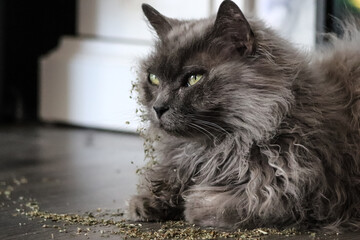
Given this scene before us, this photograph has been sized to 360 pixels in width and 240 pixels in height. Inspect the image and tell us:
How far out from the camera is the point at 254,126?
182 cm

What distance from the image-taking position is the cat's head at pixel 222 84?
1.81 meters

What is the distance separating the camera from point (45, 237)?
1.83m

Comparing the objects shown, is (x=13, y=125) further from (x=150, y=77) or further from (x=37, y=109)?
(x=150, y=77)

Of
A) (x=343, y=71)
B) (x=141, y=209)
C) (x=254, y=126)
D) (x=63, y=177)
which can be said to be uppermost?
(x=343, y=71)

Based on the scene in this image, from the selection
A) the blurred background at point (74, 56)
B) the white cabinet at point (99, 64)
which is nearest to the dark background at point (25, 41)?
the blurred background at point (74, 56)

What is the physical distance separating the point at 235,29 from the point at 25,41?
254cm

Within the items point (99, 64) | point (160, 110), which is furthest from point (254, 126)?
point (99, 64)

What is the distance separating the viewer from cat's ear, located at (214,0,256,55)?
181cm

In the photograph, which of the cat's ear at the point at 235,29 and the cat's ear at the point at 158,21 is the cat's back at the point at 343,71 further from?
the cat's ear at the point at 158,21

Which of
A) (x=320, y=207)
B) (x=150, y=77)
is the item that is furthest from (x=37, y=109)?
(x=320, y=207)

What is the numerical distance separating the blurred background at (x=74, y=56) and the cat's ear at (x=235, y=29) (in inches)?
66.3

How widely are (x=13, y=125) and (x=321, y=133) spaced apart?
245 cm

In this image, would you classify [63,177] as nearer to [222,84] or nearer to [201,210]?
[201,210]

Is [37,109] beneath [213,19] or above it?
beneath
